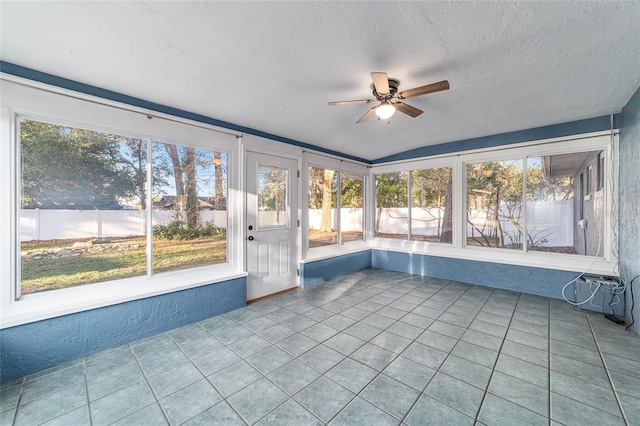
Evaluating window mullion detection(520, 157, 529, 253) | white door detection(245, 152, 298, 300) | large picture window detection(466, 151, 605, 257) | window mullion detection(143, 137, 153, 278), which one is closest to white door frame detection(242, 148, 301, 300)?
white door detection(245, 152, 298, 300)

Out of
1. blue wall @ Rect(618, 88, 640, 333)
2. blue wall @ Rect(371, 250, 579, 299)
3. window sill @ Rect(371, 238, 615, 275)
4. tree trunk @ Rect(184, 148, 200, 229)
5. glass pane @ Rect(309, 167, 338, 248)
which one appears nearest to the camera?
blue wall @ Rect(618, 88, 640, 333)

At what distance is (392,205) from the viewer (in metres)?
5.55

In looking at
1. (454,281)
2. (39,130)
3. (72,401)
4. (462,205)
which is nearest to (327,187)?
(462,205)

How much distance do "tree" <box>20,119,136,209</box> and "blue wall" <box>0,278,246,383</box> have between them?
1042mm

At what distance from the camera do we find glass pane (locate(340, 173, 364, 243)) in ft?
17.3

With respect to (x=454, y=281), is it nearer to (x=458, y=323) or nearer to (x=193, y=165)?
(x=458, y=323)

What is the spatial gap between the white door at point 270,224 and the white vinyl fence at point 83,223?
39.4 inches

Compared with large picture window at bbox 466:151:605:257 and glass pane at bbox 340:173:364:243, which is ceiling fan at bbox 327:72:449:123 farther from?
glass pane at bbox 340:173:364:243

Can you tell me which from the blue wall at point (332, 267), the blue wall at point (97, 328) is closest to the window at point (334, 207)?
the blue wall at point (332, 267)

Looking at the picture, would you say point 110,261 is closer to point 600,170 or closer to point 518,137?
point 518,137

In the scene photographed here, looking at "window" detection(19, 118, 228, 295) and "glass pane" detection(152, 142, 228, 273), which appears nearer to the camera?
"window" detection(19, 118, 228, 295)

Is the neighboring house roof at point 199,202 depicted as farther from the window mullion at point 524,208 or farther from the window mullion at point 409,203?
the window mullion at point 524,208

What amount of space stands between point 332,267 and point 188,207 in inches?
105

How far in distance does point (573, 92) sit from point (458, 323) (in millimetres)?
2785
